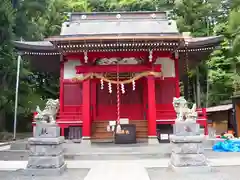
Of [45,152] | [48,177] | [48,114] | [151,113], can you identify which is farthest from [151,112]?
[48,177]

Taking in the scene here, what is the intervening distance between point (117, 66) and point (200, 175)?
7385 mm

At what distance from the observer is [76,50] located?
12.3 m

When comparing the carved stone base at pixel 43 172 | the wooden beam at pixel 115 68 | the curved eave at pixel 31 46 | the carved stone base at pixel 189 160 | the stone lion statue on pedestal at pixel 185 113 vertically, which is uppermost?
the curved eave at pixel 31 46

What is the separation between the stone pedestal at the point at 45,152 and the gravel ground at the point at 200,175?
251cm

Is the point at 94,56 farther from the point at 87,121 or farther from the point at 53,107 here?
the point at 53,107

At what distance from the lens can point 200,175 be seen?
21.6 ft

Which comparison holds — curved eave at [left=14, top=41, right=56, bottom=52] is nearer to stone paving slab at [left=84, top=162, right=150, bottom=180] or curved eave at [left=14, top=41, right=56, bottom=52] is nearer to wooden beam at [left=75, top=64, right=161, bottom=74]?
wooden beam at [left=75, top=64, right=161, bottom=74]

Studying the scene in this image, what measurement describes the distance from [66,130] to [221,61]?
13.3 metres

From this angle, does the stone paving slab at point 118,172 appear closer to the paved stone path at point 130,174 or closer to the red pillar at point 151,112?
the paved stone path at point 130,174

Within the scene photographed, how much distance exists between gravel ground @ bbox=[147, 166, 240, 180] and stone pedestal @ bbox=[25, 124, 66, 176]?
2511 mm

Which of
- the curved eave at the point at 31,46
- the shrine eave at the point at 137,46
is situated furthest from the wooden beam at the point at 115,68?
the curved eave at the point at 31,46

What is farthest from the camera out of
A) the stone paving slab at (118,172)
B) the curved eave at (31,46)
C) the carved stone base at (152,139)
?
the curved eave at (31,46)

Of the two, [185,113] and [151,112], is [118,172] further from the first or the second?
[151,112]

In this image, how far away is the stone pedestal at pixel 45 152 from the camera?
22.7 ft
